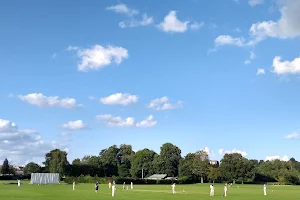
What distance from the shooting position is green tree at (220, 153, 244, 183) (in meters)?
153

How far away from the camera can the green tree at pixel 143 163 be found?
184m

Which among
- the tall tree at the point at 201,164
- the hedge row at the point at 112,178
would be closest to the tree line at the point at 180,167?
the tall tree at the point at 201,164

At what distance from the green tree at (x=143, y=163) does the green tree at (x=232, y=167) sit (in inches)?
1527

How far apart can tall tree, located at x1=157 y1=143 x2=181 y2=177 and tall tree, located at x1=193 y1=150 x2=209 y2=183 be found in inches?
872

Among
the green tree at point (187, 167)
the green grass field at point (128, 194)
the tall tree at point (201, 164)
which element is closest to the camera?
the green grass field at point (128, 194)

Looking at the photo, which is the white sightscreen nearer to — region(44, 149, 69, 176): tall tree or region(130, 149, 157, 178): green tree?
region(44, 149, 69, 176): tall tree

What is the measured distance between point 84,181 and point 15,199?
9786cm

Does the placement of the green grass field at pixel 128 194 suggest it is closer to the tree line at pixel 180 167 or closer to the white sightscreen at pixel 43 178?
the white sightscreen at pixel 43 178

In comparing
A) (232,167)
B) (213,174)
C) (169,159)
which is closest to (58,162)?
(169,159)

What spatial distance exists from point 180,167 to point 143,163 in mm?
23939

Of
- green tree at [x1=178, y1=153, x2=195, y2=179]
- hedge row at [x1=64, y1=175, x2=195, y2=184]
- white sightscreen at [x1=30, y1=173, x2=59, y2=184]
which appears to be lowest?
hedge row at [x1=64, y1=175, x2=195, y2=184]

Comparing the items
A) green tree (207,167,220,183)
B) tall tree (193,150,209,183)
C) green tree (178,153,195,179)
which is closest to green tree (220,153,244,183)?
green tree (207,167,220,183)

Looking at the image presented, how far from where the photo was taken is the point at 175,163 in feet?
596

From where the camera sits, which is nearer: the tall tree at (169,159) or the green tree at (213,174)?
the green tree at (213,174)
